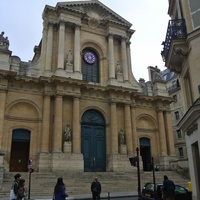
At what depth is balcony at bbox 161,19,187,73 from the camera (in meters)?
9.06

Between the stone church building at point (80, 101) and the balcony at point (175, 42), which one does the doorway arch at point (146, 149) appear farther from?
the balcony at point (175, 42)

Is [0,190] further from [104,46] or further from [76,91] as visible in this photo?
[104,46]

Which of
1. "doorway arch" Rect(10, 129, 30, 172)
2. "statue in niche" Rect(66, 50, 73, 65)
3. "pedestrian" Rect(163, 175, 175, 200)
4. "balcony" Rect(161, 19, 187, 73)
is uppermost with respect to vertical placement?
"statue in niche" Rect(66, 50, 73, 65)

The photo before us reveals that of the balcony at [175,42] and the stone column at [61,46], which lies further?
the stone column at [61,46]

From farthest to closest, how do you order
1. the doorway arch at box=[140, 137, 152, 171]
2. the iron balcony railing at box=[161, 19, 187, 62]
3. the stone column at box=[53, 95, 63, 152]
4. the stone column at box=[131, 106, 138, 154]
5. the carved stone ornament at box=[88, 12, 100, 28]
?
1. the carved stone ornament at box=[88, 12, 100, 28]
2. the doorway arch at box=[140, 137, 152, 171]
3. the stone column at box=[131, 106, 138, 154]
4. the stone column at box=[53, 95, 63, 152]
5. the iron balcony railing at box=[161, 19, 187, 62]

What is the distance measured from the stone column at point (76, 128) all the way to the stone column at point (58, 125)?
1.26 m

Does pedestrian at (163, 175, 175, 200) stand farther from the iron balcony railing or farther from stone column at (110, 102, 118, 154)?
stone column at (110, 102, 118, 154)

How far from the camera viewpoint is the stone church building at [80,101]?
73.4 ft

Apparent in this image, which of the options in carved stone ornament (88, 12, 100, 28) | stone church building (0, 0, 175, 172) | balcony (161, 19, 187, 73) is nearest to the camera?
balcony (161, 19, 187, 73)

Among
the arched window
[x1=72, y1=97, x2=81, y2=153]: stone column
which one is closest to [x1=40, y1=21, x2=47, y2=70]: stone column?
the arched window

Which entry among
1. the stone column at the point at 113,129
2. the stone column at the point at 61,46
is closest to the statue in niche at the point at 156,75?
the stone column at the point at 113,129

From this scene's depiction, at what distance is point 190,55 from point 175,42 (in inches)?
27.8

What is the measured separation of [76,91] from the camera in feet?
79.8

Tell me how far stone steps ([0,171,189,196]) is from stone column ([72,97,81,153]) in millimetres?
2823
